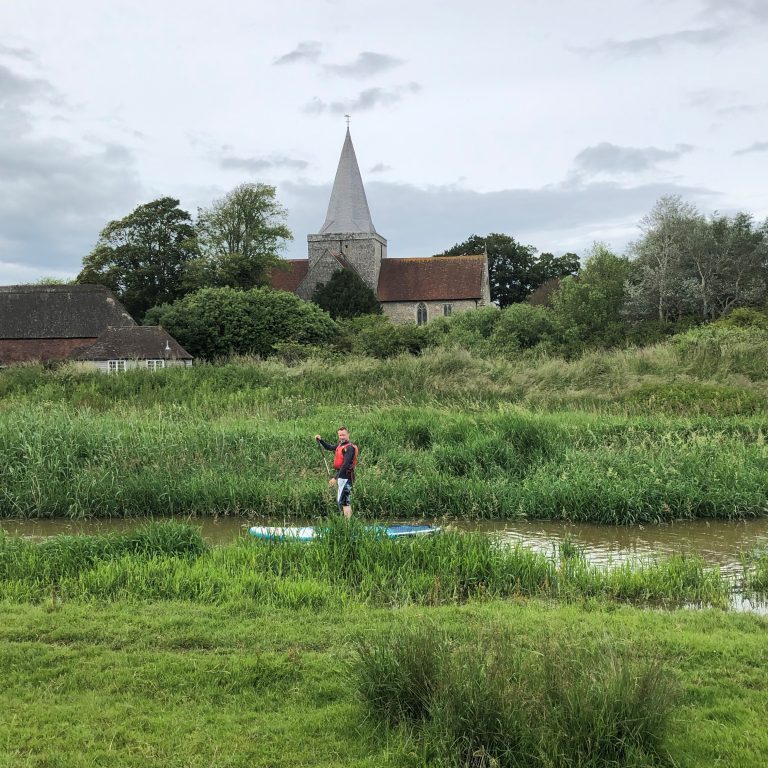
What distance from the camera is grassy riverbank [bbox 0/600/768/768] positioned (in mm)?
4355

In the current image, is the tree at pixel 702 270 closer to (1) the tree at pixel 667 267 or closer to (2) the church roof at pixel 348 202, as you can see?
(1) the tree at pixel 667 267

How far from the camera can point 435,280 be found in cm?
6469

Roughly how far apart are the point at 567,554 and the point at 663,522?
364 cm

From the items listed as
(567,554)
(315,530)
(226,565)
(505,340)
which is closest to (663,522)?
(567,554)

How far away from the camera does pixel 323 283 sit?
5962 cm

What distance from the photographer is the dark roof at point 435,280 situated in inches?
2502

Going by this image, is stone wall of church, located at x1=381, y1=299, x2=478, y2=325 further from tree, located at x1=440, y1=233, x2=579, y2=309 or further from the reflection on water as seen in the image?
the reflection on water

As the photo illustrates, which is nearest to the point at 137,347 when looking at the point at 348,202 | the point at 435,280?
the point at 435,280

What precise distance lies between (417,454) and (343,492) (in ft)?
12.0

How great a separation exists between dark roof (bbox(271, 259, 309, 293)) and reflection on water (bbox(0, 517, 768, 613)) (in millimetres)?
52487

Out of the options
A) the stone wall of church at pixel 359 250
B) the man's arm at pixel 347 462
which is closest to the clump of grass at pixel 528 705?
the man's arm at pixel 347 462

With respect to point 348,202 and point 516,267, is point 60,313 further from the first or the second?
point 516,267

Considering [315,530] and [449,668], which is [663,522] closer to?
[315,530]

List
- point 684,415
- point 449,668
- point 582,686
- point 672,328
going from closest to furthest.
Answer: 1. point 582,686
2. point 449,668
3. point 684,415
4. point 672,328
